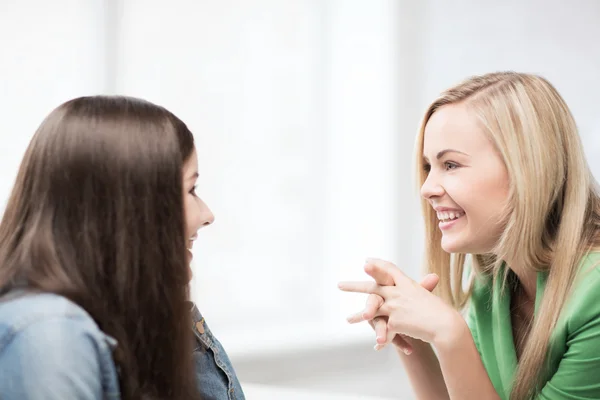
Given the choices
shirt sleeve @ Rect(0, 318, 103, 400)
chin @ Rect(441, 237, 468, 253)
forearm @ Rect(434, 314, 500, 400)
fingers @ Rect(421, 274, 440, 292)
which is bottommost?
forearm @ Rect(434, 314, 500, 400)

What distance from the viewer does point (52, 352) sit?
72 centimetres

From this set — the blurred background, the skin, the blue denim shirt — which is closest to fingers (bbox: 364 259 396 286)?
the skin

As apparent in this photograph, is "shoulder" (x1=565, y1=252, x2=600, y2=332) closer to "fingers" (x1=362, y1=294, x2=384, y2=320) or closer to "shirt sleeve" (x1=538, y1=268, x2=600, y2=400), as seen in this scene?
"shirt sleeve" (x1=538, y1=268, x2=600, y2=400)

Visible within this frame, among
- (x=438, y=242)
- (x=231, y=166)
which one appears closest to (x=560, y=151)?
(x=438, y=242)

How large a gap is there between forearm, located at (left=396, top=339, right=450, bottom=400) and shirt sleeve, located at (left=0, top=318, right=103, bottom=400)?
83cm

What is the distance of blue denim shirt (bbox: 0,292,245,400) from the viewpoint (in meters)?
0.71

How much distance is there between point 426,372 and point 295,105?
1.31 metres

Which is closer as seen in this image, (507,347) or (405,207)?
(507,347)

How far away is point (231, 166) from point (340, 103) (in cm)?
63

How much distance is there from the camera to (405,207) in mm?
2736

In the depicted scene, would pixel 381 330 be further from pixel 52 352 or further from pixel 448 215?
pixel 52 352

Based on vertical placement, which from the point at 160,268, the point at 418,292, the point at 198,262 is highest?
the point at 160,268

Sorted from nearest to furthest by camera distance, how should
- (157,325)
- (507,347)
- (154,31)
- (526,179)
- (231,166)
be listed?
(157,325)
(526,179)
(507,347)
(154,31)
(231,166)

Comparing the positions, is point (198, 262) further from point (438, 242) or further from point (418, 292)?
point (418, 292)
